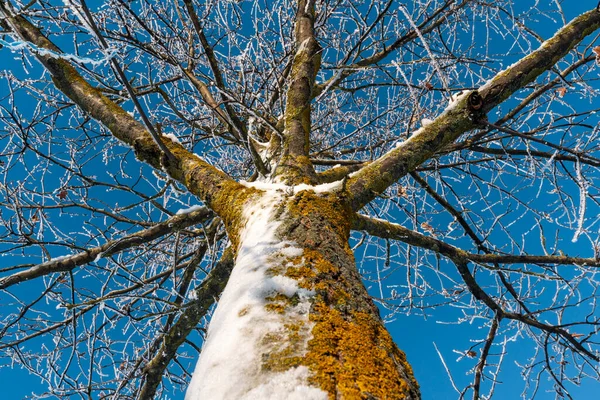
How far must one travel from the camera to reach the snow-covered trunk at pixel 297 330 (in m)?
0.70

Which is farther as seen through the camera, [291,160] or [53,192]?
[53,192]

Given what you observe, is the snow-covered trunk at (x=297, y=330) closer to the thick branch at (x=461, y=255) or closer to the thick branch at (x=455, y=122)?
the thick branch at (x=455, y=122)

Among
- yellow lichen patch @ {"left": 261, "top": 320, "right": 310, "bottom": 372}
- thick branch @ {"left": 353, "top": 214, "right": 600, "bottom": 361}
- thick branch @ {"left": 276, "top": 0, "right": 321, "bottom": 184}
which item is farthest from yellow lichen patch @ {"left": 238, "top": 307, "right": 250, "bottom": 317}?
thick branch @ {"left": 353, "top": 214, "right": 600, "bottom": 361}

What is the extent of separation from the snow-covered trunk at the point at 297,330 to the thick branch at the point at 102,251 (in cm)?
101

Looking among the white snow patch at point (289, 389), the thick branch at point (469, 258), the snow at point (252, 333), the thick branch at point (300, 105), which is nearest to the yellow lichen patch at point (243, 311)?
the snow at point (252, 333)

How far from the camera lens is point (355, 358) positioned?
2.47ft

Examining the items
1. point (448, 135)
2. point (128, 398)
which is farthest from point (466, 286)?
point (128, 398)

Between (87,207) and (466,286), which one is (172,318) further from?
(466,286)

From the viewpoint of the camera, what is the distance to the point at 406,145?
180cm

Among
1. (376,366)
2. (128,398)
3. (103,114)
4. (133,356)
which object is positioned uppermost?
(103,114)

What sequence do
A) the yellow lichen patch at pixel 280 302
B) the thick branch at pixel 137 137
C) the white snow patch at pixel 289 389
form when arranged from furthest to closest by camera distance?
the thick branch at pixel 137 137
the yellow lichen patch at pixel 280 302
the white snow patch at pixel 289 389

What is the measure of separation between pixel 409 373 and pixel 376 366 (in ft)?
0.38

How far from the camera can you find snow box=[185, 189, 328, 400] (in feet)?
2.27

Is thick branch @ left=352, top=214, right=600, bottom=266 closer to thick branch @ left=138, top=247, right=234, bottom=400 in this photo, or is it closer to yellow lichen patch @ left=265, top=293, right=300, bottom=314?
thick branch @ left=138, top=247, right=234, bottom=400
